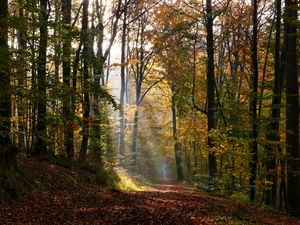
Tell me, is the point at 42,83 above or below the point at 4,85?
above

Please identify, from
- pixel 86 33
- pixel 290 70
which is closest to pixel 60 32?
pixel 86 33

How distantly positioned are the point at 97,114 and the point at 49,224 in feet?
31.1

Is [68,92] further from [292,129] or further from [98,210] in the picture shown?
[292,129]

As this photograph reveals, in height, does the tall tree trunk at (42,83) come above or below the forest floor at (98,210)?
above

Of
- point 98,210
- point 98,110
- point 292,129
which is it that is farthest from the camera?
point 98,110

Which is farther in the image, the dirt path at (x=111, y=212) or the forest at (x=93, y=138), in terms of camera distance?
the forest at (x=93, y=138)

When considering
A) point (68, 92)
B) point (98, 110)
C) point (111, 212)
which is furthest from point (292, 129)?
point (98, 110)

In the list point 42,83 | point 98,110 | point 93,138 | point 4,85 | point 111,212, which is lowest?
point 111,212

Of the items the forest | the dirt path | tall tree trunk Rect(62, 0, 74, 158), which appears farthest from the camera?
tall tree trunk Rect(62, 0, 74, 158)

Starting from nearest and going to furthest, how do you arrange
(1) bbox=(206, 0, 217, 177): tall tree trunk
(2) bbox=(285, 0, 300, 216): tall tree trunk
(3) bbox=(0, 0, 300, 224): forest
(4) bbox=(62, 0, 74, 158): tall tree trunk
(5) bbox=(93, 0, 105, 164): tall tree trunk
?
(3) bbox=(0, 0, 300, 224): forest, (4) bbox=(62, 0, 74, 158): tall tree trunk, (2) bbox=(285, 0, 300, 216): tall tree trunk, (5) bbox=(93, 0, 105, 164): tall tree trunk, (1) bbox=(206, 0, 217, 177): tall tree trunk

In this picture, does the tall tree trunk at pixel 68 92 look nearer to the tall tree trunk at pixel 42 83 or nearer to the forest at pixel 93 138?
the forest at pixel 93 138

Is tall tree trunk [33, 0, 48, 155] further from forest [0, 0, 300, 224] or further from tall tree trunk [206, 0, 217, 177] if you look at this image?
tall tree trunk [206, 0, 217, 177]

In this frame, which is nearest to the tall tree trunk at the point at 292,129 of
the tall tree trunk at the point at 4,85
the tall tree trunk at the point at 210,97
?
the tall tree trunk at the point at 210,97

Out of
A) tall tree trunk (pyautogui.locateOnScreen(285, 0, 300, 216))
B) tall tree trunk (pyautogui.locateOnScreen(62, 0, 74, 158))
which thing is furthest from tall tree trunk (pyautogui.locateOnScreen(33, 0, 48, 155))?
tall tree trunk (pyautogui.locateOnScreen(285, 0, 300, 216))
